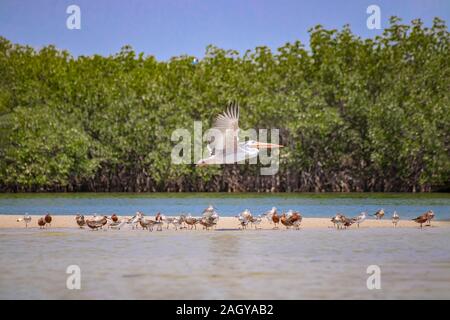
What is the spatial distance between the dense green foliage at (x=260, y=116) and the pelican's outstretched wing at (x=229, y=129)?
24371 mm

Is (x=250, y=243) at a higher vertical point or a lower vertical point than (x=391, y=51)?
lower

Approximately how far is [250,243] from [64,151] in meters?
29.7

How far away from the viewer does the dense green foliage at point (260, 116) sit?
4569 cm

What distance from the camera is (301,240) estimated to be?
63.3 feet

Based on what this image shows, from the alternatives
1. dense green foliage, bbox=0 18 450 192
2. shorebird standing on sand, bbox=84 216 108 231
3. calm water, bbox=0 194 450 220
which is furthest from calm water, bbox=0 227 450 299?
dense green foliage, bbox=0 18 450 192

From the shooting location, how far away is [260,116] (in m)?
47.0

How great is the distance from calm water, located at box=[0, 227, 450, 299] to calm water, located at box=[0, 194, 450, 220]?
27.7 feet

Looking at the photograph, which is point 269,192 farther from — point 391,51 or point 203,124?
point 391,51

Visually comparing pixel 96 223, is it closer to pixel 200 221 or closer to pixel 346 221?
pixel 200 221

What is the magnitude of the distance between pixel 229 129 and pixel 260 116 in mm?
26170

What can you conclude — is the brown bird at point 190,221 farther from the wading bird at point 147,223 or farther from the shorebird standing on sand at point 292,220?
the shorebird standing on sand at point 292,220

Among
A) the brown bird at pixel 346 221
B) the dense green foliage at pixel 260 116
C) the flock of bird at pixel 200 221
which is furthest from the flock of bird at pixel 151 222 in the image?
the dense green foliage at pixel 260 116

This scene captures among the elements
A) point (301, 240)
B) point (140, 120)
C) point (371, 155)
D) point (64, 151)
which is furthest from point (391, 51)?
point (301, 240)
